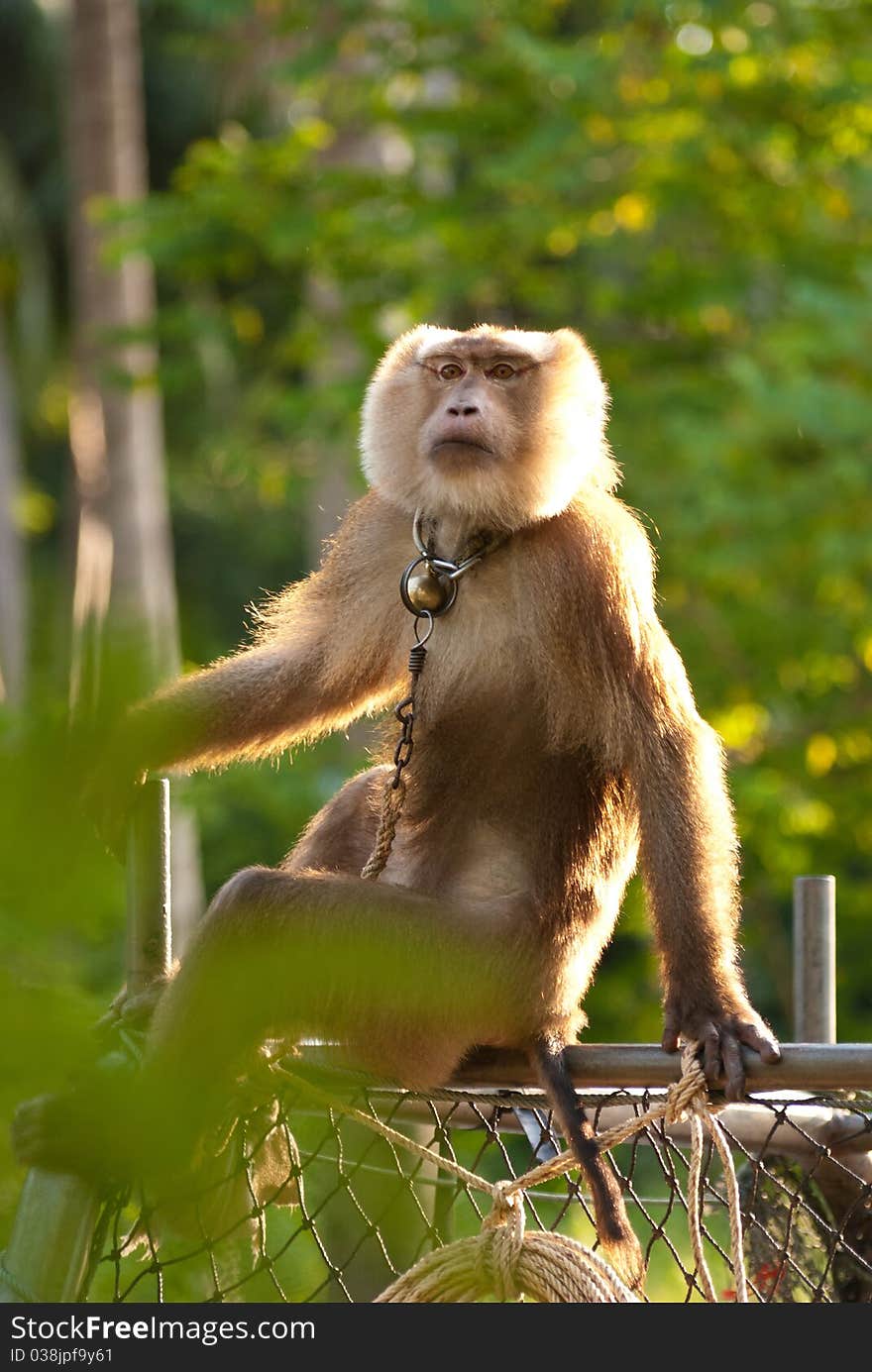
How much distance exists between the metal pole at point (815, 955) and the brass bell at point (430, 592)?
959mm

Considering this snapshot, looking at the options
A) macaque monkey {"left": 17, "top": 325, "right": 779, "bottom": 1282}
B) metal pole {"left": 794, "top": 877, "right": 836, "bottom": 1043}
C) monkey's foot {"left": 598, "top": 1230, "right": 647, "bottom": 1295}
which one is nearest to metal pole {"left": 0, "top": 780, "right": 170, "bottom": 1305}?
macaque monkey {"left": 17, "top": 325, "right": 779, "bottom": 1282}

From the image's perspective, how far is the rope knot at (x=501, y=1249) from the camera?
254 centimetres

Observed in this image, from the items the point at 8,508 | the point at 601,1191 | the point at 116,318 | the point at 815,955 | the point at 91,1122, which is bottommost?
the point at 601,1191

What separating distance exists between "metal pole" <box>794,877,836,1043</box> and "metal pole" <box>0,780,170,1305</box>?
135cm

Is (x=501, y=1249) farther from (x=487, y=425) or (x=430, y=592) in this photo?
(x=487, y=425)

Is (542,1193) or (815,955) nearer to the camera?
(542,1193)

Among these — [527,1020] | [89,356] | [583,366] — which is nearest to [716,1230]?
[527,1020]

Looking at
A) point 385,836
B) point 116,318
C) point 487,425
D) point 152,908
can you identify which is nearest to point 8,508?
point 116,318

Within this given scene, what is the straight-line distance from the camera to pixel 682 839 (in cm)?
329

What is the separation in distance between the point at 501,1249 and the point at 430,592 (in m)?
1.44

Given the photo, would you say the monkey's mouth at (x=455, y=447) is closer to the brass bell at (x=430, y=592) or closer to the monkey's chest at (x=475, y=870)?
the brass bell at (x=430, y=592)

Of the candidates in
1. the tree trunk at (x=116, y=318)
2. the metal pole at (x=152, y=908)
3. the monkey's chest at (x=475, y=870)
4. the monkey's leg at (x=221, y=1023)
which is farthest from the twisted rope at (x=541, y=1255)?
the tree trunk at (x=116, y=318)

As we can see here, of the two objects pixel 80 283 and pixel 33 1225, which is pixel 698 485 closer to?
pixel 80 283

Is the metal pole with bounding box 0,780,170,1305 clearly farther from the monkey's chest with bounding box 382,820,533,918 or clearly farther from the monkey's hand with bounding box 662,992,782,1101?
the monkey's hand with bounding box 662,992,782,1101
